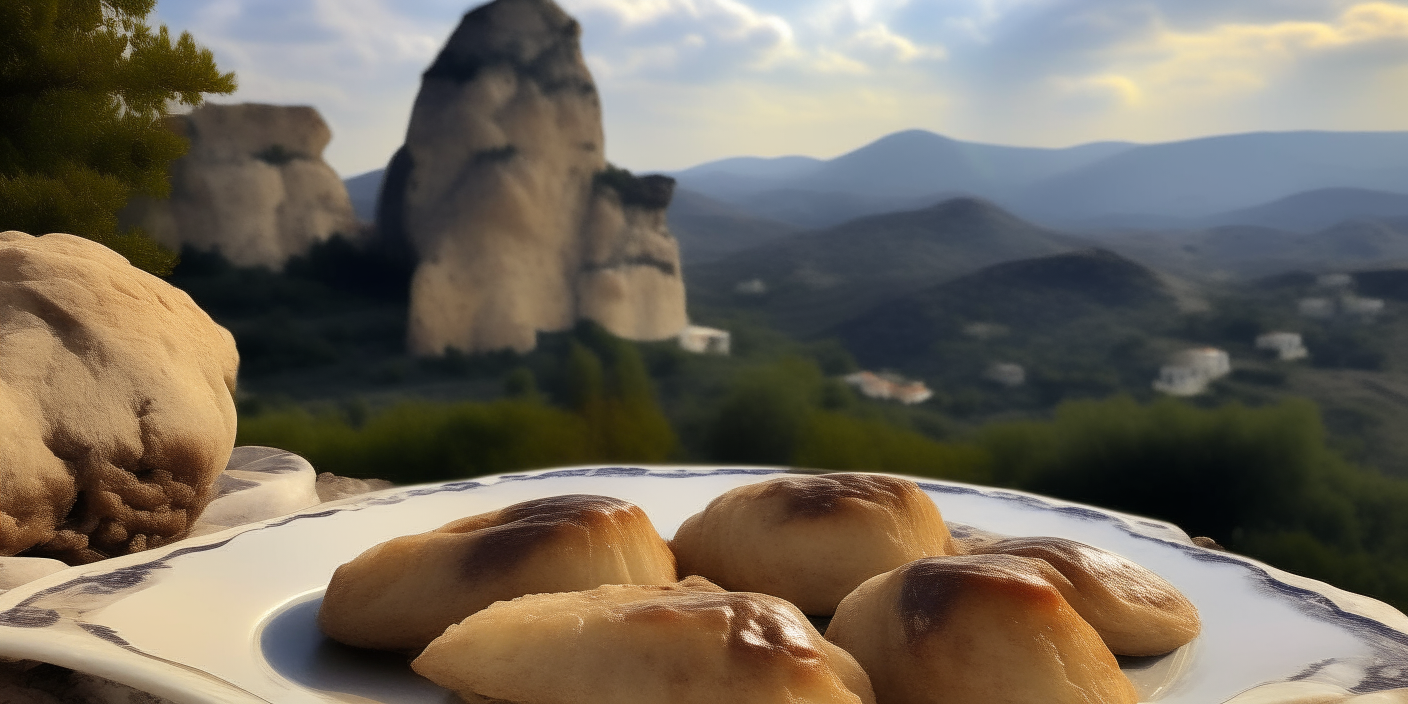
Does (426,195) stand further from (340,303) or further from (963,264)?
(963,264)

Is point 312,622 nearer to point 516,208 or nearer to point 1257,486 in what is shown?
point 1257,486

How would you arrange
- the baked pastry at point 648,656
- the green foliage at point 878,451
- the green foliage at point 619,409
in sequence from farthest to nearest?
the green foliage at point 619,409
the green foliage at point 878,451
the baked pastry at point 648,656

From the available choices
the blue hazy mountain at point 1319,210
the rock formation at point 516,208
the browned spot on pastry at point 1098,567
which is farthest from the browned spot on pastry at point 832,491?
the blue hazy mountain at point 1319,210

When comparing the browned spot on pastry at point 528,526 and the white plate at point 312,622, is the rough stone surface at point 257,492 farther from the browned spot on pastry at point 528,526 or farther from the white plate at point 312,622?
the browned spot on pastry at point 528,526

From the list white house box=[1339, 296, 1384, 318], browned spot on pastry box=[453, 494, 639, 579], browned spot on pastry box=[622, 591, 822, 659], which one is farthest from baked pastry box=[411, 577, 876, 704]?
white house box=[1339, 296, 1384, 318]

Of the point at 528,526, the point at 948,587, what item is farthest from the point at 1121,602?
the point at 528,526

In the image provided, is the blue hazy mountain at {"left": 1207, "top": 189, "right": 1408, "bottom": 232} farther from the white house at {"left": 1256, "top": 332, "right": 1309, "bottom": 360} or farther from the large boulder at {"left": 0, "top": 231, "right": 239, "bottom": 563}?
the large boulder at {"left": 0, "top": 231, "right": 239, "bottom": 563}
